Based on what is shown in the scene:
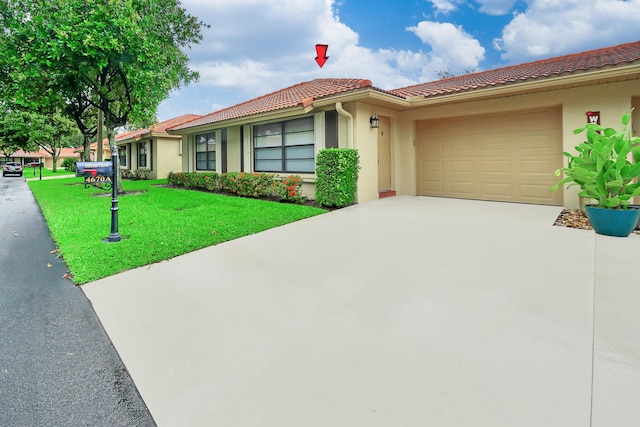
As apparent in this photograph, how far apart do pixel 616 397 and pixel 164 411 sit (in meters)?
2.36

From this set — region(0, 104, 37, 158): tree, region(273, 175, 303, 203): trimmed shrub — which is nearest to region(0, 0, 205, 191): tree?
region(273, 175, 303, 203): trimmed shrub

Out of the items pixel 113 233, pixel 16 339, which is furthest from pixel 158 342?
pixel 113 233

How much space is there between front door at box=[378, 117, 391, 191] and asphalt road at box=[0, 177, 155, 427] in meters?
7.69

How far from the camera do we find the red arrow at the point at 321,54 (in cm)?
1012

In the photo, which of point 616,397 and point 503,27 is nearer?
Answer: point 616,397

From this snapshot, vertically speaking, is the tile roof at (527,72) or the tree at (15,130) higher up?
the tree at (15,130)

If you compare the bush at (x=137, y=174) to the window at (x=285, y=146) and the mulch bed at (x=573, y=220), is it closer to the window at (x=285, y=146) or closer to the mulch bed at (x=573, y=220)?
the window at (x=285, y=146)

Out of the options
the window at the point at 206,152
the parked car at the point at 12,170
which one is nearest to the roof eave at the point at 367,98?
the window at the point at 206,152

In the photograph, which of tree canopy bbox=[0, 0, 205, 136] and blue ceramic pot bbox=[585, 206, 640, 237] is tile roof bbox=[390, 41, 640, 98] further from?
tree canopy bbox=[0, 0, 205, 136]

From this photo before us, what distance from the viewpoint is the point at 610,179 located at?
5.24m

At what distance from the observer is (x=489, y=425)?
1604mm

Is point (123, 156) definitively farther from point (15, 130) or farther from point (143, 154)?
point (15, 130)

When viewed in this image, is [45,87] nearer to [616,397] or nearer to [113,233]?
[113,233]

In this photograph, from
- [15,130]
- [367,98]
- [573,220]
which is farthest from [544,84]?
[15,130]
